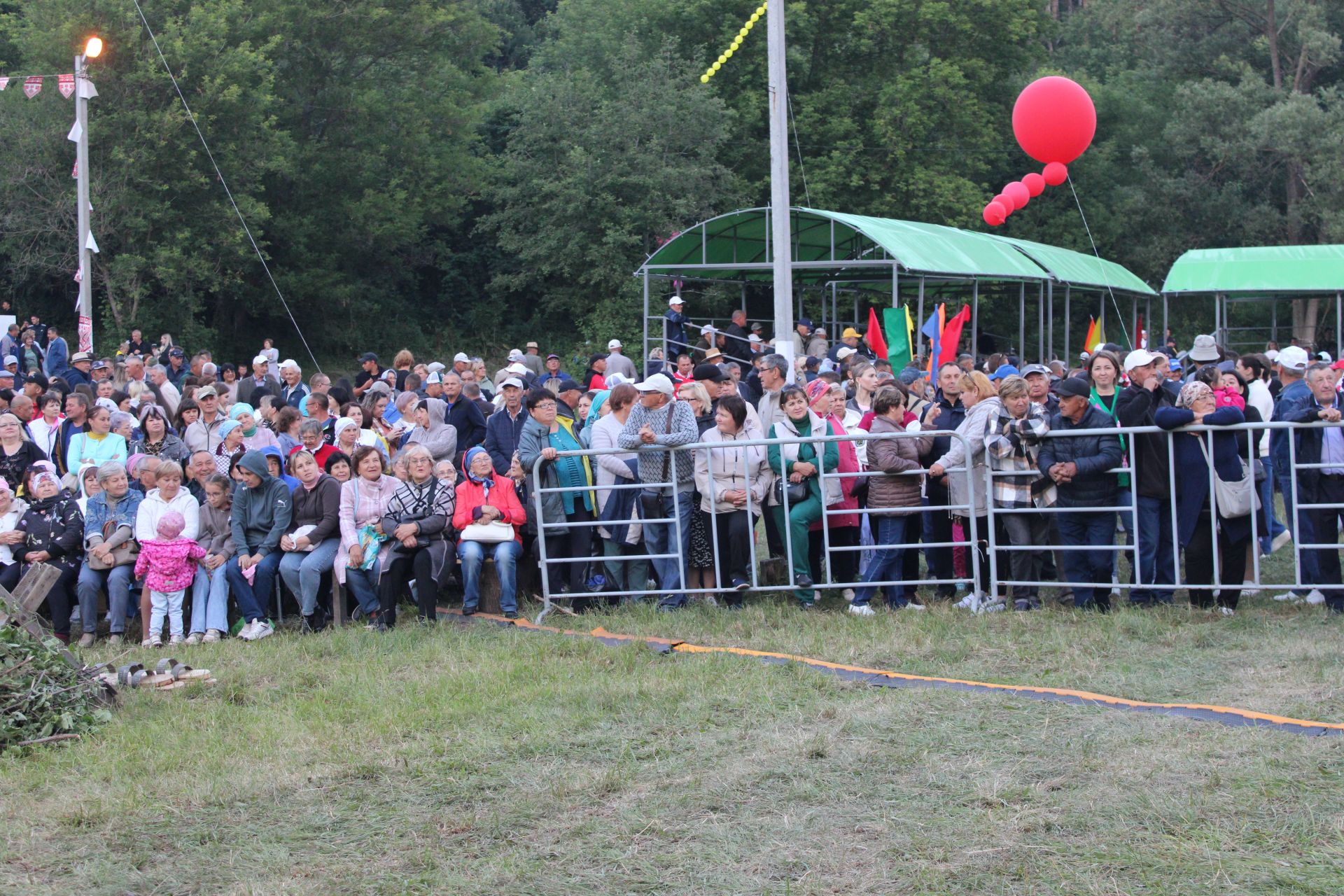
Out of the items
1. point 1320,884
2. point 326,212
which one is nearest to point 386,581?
point 1320,884

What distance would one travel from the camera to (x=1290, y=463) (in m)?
8.57

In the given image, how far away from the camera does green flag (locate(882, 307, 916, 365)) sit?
18266mm

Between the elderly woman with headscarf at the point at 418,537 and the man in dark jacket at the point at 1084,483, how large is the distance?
169 inches

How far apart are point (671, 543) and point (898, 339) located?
948 cm

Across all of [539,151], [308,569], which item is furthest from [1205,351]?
[539,151]

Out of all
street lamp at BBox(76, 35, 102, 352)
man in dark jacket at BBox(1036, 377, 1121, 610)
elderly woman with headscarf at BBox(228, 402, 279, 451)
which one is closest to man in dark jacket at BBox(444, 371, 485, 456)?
elderly woman with headscarf at BBox(228, 402, 279, 451)

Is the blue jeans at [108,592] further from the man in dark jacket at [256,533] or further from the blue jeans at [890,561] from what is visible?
the blue jeans at [890,561]

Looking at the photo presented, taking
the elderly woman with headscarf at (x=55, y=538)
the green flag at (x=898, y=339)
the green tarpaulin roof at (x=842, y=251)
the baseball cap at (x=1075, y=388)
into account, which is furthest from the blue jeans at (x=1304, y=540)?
the green tarpaulin roof at (x=842, y=251)

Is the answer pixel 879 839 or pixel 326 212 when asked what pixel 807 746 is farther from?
pixel 326 212

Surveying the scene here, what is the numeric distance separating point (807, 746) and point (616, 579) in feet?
13.3

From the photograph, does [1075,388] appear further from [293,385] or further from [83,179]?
[83,179]

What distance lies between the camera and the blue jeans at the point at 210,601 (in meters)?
10.1

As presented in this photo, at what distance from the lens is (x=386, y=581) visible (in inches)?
376

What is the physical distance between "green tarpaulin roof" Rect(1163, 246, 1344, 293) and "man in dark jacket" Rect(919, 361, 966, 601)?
668 inches
